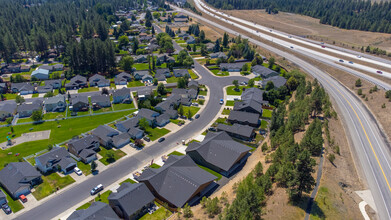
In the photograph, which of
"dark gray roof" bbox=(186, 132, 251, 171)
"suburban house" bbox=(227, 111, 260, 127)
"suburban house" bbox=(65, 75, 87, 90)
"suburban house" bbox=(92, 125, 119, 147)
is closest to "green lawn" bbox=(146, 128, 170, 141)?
"suburban house" bbox=(92, 125, 119, 147)

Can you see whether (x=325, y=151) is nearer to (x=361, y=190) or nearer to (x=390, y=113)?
(x=361, y=190)

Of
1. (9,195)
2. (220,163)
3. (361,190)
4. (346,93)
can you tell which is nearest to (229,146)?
(220,163)

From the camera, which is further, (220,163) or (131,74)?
(131,74)

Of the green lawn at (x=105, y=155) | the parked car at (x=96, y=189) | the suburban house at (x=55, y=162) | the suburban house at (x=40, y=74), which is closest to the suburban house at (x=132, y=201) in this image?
the parked car at (x=96, y=189)

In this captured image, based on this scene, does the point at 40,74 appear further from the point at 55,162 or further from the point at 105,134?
the point at 55,162

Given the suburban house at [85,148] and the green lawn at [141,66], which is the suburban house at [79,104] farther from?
the green lawn at [141,66]

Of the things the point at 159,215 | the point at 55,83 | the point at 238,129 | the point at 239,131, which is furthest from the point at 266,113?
the point at 55,83

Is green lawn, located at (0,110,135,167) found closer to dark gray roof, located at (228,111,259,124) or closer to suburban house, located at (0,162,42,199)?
suburban house, located at (0,162,42,199)
